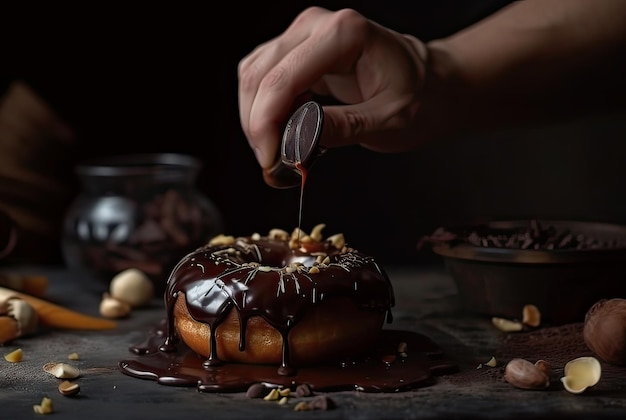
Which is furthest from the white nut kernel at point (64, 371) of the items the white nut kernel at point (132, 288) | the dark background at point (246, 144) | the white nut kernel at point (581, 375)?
the dark background at point (246, 144)

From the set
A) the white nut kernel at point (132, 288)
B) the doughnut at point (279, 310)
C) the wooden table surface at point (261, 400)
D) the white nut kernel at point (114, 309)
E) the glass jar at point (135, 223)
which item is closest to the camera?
the wooden table surface at point (261, 400)

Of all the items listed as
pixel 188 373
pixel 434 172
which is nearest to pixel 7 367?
pixel 188 373

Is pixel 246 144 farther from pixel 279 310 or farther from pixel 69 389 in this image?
pixel 69 389

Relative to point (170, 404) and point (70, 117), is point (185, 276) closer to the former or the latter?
point (170, 404)

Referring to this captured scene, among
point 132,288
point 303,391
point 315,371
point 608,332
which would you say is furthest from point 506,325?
point 132,288

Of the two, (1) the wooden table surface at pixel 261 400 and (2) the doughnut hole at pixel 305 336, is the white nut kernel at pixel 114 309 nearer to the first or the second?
(1) the wooden table surface at pixel 261 400

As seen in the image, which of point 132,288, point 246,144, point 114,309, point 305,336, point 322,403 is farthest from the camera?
point 246,144

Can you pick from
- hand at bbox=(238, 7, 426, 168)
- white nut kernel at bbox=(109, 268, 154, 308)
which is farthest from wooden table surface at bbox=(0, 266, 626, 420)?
hand at bbox=(238, 7, 426, 168)
